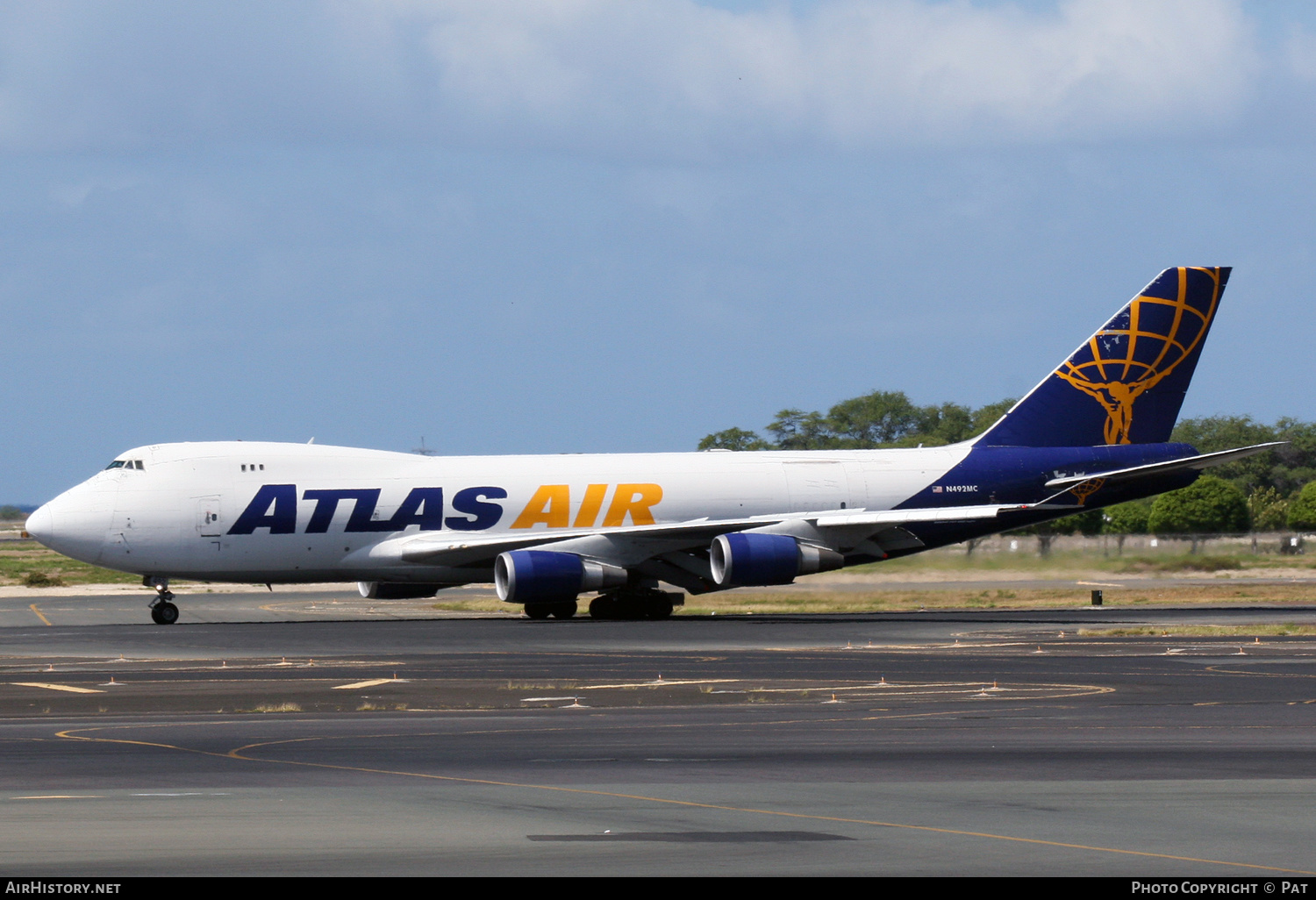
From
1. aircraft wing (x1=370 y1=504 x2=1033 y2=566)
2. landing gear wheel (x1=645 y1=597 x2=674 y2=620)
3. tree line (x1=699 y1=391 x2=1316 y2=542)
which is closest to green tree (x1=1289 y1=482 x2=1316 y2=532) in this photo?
tree line (x1=699 y1=391 x2=1316 y2=542)

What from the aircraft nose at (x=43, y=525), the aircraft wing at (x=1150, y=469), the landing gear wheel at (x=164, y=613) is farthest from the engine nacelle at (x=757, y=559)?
the aircraft nose at (x=43, y=525)

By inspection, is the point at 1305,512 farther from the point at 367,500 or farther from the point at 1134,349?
the point at 367,500

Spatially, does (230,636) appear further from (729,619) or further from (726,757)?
(726,757)

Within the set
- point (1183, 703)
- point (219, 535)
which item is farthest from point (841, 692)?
point (219, 535)

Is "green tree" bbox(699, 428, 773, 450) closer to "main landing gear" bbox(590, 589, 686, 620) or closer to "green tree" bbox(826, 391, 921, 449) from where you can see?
"green tree" bbox(826, 391, 921, 449)

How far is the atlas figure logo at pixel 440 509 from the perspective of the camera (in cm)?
4406

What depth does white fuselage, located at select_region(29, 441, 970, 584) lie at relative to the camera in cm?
4369

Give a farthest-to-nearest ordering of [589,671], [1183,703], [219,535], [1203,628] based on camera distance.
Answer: [219,535], [1203,628], [589,671], [1183,703]

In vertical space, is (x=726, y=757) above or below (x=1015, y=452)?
below

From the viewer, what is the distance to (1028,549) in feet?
181

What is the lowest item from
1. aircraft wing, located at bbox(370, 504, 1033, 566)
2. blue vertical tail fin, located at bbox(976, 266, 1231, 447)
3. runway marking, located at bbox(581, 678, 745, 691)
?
runway marking, located at bbox(581, 678, 745, 691)

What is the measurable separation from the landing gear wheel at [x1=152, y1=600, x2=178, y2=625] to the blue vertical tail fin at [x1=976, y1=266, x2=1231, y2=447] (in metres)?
23.0

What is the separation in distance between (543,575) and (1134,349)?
19.2 metres
